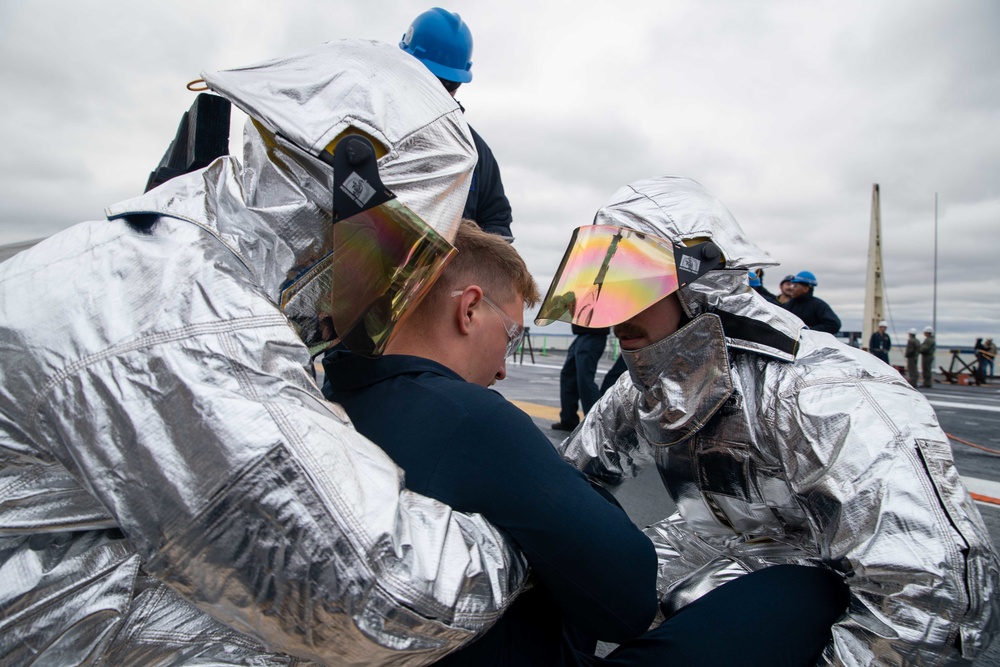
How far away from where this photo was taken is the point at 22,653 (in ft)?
2.81

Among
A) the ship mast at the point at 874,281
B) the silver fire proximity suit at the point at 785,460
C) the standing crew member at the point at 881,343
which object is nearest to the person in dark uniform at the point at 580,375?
the silver fire proximity suit at the point at 785,460

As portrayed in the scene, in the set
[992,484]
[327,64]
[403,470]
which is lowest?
[992,484]

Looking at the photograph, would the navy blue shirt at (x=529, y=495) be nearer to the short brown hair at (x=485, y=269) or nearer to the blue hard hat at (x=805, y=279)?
the short brown hair at (x=485, y=269)

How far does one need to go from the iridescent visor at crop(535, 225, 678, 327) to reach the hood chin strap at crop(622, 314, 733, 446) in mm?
137

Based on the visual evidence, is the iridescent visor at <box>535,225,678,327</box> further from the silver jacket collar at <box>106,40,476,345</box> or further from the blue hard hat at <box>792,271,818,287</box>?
the blue hard hat at <box>792,271,818,287</box>

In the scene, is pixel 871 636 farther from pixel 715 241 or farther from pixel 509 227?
pixel 509 227

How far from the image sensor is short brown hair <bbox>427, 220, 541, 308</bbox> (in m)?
1.39

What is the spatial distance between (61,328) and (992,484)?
5.37 meters

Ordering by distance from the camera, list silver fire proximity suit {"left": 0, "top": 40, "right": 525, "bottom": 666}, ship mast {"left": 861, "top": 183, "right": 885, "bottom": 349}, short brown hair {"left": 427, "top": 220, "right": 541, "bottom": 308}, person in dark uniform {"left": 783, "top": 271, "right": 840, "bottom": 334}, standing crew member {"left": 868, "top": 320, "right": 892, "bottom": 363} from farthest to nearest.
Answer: ship mast {"left": 861, "top": 183, "right": 885, "bottom": 349}, standing crew member {"left": 868, "top": 320, "right": 892, "bottom": 363}, person in dark uniform {"left": 783, "top": 271, "right": 840, "bottom": 334}, short brown hair {"left": 427, "top": 220, "right": 541, "bottom": 308}, silver fire proximity suit {"left": 0, "top": 40, "right": 525, "bottom": 666}

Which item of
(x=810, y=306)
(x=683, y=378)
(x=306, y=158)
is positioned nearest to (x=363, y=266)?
(x=306, y=158)

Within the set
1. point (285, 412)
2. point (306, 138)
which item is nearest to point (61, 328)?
point (285, 412)

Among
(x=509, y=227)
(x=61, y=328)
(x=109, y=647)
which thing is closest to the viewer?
(x=61, y=328)

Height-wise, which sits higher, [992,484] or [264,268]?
[264,268]

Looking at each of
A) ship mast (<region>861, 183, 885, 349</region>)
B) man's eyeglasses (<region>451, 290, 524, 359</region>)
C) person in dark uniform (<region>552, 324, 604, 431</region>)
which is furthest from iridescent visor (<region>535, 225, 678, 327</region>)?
ship mast (<region>861, 183, 885, 349</region>)
